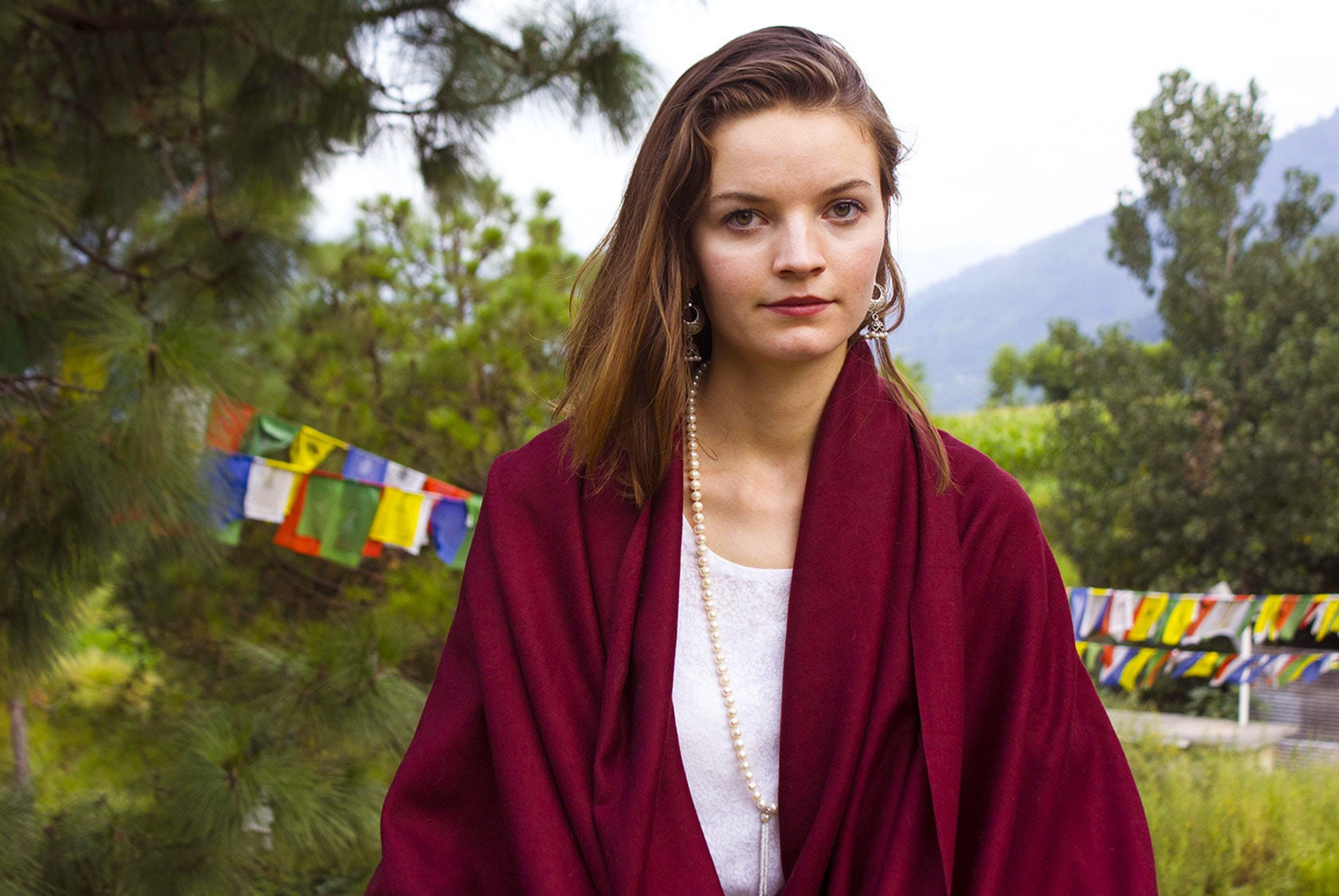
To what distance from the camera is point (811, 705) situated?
124cm

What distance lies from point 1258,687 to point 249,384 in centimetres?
728

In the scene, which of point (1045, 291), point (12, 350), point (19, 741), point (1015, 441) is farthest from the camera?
point (1045, 291)

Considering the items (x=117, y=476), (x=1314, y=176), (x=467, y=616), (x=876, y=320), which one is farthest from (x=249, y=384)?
(x=1314, y=176)

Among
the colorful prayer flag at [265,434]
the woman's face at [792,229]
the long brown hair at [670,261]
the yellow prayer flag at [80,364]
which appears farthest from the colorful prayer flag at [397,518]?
the woman's face at [792,229]

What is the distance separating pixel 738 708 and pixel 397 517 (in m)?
2.60

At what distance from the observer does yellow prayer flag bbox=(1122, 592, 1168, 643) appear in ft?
15.0

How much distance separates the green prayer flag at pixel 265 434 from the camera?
3592 mm

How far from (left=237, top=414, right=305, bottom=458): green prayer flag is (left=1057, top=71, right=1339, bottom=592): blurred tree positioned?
6.83 m

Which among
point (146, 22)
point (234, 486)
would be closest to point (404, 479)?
point (234, 486)

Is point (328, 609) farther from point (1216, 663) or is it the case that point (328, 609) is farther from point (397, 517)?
point (1216, 663)

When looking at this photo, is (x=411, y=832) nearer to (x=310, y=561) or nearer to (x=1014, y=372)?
(x=310, y=561)

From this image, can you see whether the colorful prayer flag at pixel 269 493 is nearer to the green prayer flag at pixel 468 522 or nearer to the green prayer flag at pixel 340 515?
the green prayer flag at pixel 340 515

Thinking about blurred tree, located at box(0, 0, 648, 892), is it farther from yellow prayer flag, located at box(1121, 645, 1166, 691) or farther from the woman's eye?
yellow prayer flag, located at box(1121, 645, 1166, 691)

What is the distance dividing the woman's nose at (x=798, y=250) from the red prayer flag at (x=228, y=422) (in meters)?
1.74
